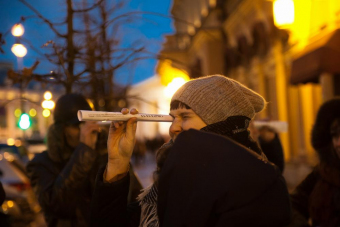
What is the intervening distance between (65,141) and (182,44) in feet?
93.8

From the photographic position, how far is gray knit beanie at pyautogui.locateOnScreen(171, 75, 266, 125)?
1787mm

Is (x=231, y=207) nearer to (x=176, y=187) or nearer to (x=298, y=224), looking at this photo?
(x=176, y=187)

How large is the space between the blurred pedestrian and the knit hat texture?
161cm

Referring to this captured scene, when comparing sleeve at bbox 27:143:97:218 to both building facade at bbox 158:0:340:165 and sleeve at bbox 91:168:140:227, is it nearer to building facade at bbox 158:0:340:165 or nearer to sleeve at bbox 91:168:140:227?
sleeve at bbox 91:168:140:227

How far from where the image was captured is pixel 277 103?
50.7 feet

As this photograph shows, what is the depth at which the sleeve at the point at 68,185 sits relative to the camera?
2.66 metres

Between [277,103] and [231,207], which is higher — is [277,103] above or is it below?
above

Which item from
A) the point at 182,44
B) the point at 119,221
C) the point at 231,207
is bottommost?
the point at 119,221

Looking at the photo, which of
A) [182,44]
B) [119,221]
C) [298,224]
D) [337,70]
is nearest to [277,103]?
[337,70]

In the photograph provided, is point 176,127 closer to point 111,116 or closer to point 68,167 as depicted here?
point 111,116

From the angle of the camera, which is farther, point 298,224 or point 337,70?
point 337,70

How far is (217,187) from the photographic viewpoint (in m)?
1.36

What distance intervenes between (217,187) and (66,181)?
59.6 inches

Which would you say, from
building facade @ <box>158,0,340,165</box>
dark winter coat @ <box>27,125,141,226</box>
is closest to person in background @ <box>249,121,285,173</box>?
dark winter coat @ <box>27,125,141,226</box>
